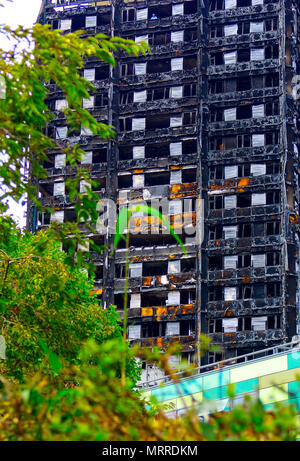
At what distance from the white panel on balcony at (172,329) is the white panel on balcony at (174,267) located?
4264 millimetres

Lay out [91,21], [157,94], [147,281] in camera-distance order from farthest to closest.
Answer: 1. [91,21]
2. [157,94]
3. [147,281]

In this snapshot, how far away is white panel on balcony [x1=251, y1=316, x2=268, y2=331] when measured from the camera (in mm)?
65062

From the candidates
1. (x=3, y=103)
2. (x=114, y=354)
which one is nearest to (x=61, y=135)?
(x=3, y=103)

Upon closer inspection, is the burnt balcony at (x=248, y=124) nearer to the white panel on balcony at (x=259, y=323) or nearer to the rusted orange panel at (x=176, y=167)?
the rusted orange panel at (x=176, y=167)

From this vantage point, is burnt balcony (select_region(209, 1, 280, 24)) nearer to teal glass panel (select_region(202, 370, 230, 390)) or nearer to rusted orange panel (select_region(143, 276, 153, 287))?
rusted orange panel (select_region(143, 276, 153, 287))

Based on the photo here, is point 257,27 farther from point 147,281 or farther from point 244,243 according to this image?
point 147,281

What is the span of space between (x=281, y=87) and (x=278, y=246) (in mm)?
13533

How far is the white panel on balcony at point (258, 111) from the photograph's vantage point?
70.9m

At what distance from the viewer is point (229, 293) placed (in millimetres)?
66938

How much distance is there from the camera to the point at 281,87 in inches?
2781

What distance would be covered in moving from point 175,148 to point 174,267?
33.8ft

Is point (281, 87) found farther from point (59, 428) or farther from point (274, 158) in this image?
point (59, 428)

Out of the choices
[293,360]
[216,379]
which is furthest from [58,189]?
[293,360]

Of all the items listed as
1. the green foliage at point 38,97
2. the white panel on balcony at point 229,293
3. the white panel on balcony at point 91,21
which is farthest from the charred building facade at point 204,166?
the green foliage at point 38,97
